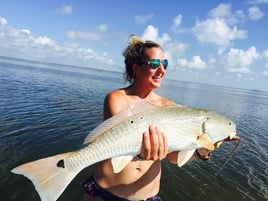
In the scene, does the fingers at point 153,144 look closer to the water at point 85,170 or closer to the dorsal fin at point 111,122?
the dorsal fin at point 111,122

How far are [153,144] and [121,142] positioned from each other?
17.3 inches

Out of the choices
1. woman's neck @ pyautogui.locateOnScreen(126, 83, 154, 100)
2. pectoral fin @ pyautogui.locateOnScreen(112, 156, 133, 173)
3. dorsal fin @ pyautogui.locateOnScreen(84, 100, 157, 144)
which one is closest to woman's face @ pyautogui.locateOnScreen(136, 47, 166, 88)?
woman's neck @ pyautogui.locateOnScreen(126, 83, 154, 100)

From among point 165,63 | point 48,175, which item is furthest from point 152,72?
point 48,175

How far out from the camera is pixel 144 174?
169 inches

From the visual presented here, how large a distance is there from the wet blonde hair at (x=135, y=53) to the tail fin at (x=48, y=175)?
88.0 inches

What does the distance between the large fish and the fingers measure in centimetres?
7

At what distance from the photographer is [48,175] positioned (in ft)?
10.5

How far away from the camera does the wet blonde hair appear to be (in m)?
4.59

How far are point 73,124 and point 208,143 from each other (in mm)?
15171

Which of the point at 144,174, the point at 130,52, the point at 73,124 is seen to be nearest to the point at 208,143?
the point at 144,174

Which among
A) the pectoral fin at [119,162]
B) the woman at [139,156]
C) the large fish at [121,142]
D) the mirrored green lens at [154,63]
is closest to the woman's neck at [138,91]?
the woman at [139,156]

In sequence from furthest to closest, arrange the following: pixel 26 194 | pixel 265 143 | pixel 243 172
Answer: pixel 265 143 → pixel 243 172 → pixel 26 194

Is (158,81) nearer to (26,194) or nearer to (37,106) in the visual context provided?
(26,194)

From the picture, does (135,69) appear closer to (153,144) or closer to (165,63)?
(165,63)
